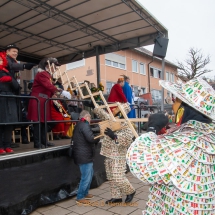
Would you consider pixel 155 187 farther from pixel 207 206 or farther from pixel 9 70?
pixel 9 70

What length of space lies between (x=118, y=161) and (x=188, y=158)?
2372 millimetres

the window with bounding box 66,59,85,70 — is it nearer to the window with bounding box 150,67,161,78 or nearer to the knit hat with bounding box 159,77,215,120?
the window with bounding box 150,67,161,78

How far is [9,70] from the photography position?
3904 mm

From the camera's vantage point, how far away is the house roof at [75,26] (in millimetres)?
5906

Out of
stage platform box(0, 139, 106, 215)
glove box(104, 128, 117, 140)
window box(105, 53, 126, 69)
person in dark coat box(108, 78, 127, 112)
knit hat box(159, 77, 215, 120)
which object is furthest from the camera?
window box(105, 53, 126, 69)

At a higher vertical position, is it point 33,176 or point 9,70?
point 9,70

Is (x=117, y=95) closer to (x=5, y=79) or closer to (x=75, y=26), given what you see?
(x=75, y=26)

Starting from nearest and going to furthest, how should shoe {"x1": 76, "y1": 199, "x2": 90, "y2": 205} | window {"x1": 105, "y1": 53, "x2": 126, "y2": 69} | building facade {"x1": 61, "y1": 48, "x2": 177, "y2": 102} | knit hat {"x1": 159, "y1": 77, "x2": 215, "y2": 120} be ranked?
knit hat {"x1": 159, "y1": 77, "x2": 215, "y2": 120} → shoe {"x1": 76, "y1": 199, "x2": 90, "y2": 205} → building facade {"x1": 61, "y1": 48, "x2": 177, "y2": 102} → window {"x1": 105, "y1": 53, "x2": 126, "y2": 69}

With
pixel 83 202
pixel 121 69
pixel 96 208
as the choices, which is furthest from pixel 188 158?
pixel 121 69

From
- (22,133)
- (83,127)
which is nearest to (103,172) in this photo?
(83,127)

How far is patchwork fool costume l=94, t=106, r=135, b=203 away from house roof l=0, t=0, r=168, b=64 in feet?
11.5

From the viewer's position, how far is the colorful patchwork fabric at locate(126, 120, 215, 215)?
1.47m

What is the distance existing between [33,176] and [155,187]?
93.6 inches

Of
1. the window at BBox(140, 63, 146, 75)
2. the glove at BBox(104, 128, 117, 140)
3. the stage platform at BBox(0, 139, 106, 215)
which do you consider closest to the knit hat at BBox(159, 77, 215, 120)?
the glove at BBox(104, 128, 117, 140)
